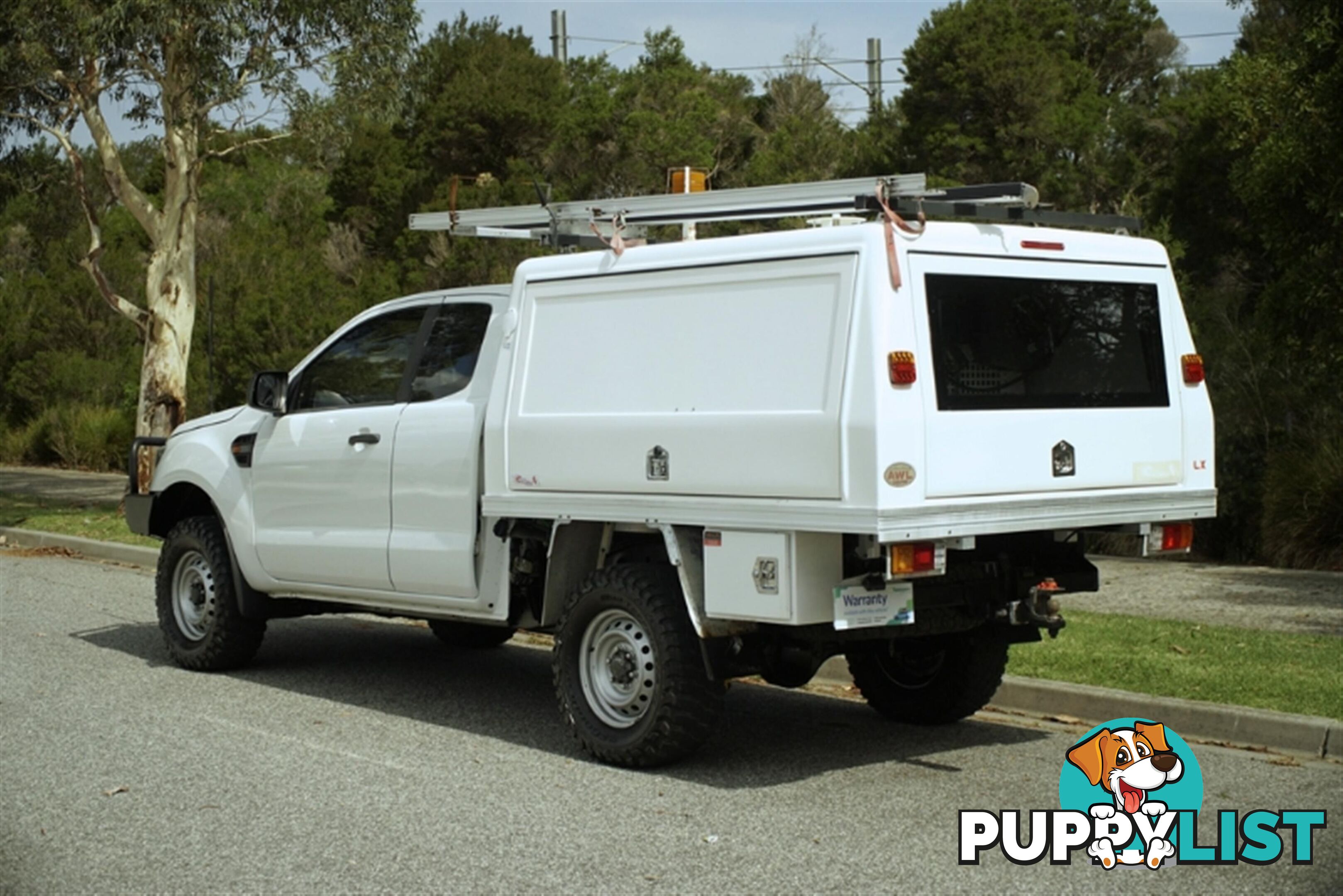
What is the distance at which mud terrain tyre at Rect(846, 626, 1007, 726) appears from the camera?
8031 millimetres

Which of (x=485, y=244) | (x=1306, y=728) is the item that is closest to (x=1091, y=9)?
(x=485, y=244)

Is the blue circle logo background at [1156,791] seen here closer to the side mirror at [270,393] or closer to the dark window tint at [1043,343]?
the dark window tint at [1043,343]

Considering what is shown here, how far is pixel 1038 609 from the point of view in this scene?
285 inches

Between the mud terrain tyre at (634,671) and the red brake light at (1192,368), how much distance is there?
2525 millimetres

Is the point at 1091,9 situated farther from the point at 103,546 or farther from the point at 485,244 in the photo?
the point at 103,546

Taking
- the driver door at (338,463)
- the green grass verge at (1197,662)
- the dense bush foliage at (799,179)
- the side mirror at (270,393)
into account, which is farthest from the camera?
the dense bush foliage at (799,179)

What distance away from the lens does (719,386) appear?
6.97 metres

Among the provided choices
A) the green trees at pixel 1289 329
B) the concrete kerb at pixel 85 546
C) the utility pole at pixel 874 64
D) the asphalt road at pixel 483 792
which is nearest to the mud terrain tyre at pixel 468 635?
the asphalt road at pixel 483 792

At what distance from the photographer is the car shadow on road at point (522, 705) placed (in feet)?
25.0

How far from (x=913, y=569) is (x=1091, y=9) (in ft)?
135

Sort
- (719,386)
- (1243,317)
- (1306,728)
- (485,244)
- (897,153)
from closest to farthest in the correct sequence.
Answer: (719,386) < (1306,728) < (1243,317) < (485,244) < (897,153)

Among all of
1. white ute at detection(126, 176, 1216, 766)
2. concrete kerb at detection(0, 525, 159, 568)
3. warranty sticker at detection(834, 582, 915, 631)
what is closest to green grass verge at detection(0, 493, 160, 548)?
concrete kerb at detection(0, 525, 159, 568)

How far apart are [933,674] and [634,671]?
66.9 inches

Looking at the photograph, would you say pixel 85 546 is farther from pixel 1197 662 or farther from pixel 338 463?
pixel 1197 662
